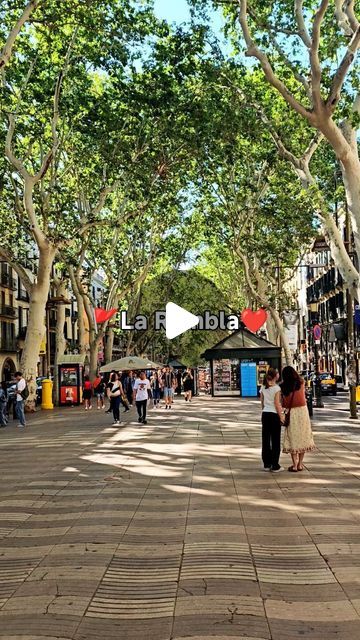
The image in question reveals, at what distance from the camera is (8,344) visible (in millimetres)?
58125

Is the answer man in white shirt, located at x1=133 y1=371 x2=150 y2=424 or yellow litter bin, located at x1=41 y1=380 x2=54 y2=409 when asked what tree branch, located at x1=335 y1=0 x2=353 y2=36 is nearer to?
man in white shirt, located at x1=133 y1=371 x2=150 y2=424

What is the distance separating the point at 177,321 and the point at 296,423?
25.0 feet

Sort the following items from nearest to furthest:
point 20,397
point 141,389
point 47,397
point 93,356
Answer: point 141,389 < point 20,397 < point 47,397 < point 93,356

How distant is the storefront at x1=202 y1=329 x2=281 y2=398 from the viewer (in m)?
34.5

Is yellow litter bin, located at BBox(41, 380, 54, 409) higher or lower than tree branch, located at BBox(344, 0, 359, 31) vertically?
lower

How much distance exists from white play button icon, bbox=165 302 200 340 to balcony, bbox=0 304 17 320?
122ft

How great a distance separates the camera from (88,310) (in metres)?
38.9


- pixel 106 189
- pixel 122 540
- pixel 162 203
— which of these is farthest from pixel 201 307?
pixel 122 540

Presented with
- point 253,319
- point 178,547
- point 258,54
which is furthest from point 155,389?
point 178,547

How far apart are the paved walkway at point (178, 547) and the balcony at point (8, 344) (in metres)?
43.5

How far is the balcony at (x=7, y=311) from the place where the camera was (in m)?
56.5

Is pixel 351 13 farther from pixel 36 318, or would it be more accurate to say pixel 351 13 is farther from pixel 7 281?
pixel 7 281

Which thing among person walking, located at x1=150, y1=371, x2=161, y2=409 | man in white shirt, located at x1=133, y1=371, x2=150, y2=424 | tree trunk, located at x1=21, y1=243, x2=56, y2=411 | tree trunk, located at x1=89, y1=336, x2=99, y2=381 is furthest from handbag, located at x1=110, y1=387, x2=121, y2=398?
tree trunk, located at x1=89, y1=336, x2=99, y2=381

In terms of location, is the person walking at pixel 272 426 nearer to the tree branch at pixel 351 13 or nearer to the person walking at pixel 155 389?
the tree branch at pixel 351 13
